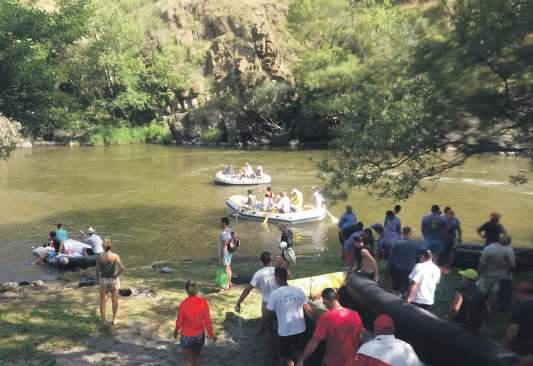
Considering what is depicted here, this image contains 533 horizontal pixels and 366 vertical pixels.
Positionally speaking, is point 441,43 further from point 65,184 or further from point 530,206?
point 65,184

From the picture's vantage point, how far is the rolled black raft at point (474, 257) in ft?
42.8

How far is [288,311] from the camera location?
7.11 meters

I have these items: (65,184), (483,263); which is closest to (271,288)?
(483,263)

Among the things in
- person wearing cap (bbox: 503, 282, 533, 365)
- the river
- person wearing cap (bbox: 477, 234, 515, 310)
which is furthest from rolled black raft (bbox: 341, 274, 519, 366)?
the river

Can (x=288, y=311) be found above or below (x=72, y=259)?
above

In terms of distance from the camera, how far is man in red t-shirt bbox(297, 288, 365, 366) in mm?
6137

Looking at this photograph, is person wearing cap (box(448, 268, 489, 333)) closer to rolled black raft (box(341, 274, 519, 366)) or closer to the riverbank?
rolled black raft (box(341, 274, 519, 366))

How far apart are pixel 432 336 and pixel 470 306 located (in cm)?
69

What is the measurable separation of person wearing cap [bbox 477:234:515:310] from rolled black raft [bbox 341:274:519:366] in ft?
6.99

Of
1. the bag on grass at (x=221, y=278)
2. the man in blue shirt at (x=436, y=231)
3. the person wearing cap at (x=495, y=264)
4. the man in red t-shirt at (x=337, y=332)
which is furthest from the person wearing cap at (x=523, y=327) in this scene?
the bag on grass at (x=221, y=278)

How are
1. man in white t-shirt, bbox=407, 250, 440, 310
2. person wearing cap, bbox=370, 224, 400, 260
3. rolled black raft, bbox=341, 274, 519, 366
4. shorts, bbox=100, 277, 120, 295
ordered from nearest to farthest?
rolled black raft, bbox=341, 274, 519, 366
man in white t-shirt, bbox=407, 250, 440, 310
shorts, bbox=100, 277, 120, 295
person wearing cap, bbox=370, 224, 400, 260

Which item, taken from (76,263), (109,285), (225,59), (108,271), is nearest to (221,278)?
(109,285)

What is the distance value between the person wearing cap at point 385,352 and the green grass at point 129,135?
59.1 metres

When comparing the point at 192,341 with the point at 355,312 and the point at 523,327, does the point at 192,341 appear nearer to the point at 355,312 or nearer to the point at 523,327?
the point at 355,312
